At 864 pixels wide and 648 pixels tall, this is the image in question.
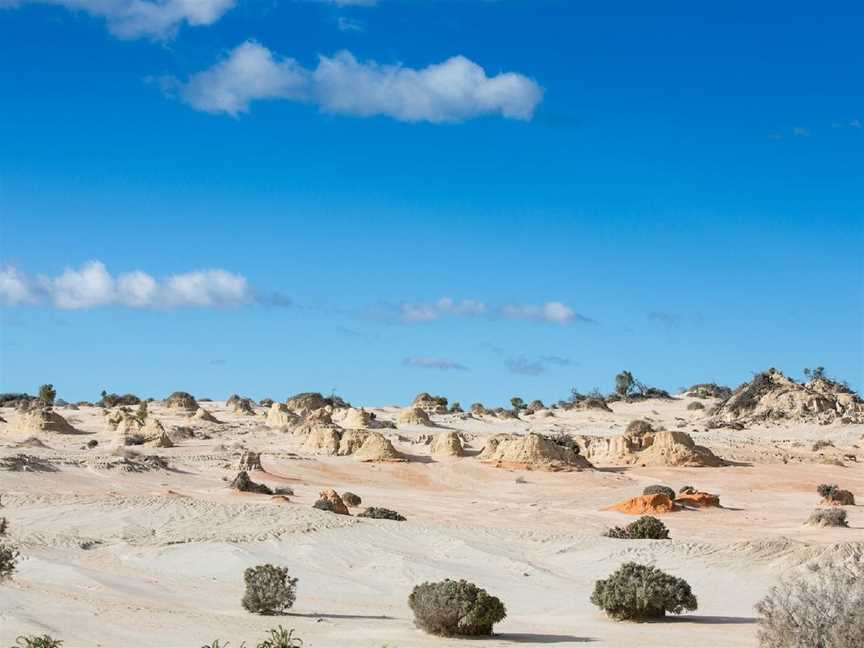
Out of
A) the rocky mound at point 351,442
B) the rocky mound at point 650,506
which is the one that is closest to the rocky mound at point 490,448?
→ the rocky mound at point 351,442

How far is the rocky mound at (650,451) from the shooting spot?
42656 mm

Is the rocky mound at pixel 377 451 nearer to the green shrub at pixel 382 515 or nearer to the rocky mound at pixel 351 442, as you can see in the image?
the rocky mound at pixel 351 442

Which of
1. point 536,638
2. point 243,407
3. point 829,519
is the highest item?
point 243,407

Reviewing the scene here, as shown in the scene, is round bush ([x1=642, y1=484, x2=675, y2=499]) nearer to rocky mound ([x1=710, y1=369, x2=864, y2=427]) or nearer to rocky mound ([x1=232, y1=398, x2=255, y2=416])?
rocky mound ([x1=710, y1=369, x2=864, y2=427])

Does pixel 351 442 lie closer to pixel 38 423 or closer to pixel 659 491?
pixel 659 491

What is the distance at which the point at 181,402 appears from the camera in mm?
63781

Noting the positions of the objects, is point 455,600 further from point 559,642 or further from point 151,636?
point 151,636

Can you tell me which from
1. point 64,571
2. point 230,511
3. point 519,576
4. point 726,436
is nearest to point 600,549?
point 519,576

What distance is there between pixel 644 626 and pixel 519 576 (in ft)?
20.4

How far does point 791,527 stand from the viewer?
27719 mm

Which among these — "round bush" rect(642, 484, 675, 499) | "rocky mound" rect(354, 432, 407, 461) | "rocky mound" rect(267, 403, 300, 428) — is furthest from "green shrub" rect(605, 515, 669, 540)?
"rocky mound" rect(267, 403, 300, 428)

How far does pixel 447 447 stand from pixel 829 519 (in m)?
19.4

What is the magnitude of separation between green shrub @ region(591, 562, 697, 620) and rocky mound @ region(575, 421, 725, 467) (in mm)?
27573

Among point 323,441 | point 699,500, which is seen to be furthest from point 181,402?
point 699,500
